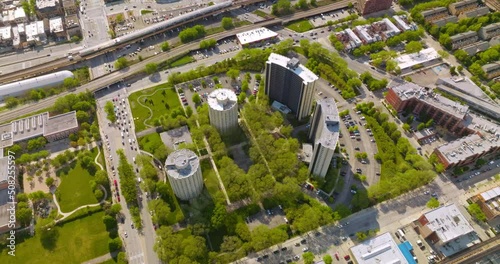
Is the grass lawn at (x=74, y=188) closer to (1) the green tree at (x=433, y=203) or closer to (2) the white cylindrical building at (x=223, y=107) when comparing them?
(2) the white cylindrical building at (x=223, y=107)

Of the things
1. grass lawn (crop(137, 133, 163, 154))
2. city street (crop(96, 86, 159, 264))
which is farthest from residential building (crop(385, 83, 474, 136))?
city street (crop(96, 86, 159, 264))

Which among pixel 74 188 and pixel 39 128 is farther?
pixel 39 128

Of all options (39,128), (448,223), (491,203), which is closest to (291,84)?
(448,223)

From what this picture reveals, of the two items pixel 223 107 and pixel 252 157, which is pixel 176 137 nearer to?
pixel 223 107

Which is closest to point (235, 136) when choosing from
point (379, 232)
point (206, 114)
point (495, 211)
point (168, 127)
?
point (206, 114)

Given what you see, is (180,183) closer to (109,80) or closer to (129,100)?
(129,100)

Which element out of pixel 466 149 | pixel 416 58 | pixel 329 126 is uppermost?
pixel 329 126
